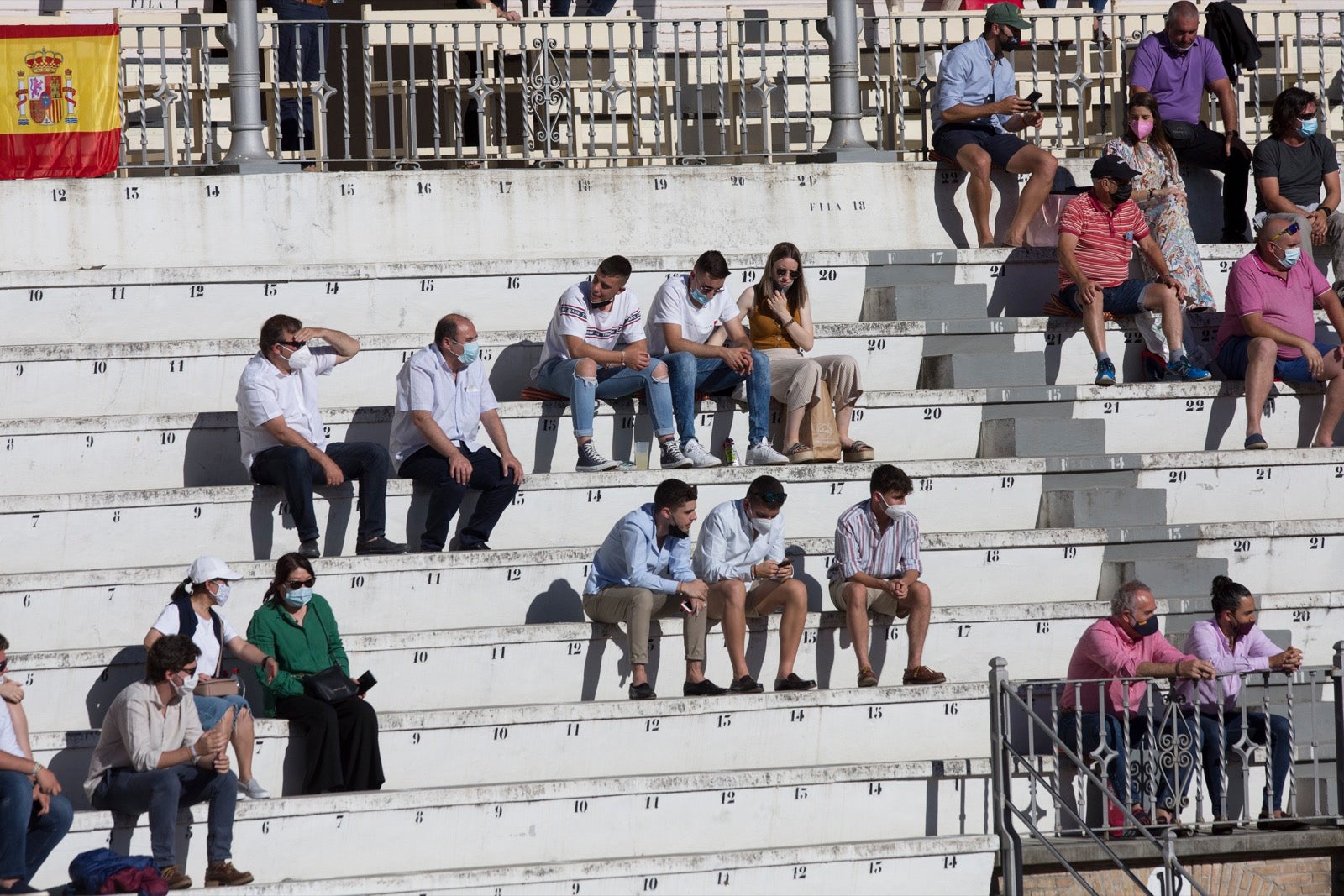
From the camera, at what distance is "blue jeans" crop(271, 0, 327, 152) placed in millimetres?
12859

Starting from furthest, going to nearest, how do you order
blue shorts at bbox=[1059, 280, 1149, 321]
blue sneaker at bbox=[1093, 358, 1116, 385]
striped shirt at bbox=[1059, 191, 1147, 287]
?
striped shirt at bbox=[1059, 191, 1147, 287], blue shorts at bbox=[1059, 280, 1149, 321], blue sneaker at bbox=[1093, 358, 1116, 385]

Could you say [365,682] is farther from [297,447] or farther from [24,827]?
Result: [24,827]

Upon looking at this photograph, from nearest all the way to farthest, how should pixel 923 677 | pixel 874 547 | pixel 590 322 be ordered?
pixel 923 677
pixel 874 547
pixel 590 322

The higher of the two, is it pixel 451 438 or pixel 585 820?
pixel 451 438

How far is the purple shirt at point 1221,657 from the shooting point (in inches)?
339

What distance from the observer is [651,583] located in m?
8.77

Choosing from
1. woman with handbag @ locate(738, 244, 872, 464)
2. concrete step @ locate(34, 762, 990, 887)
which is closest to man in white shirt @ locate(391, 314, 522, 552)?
woman with handbag @ locate(738, 244, 872, 464)

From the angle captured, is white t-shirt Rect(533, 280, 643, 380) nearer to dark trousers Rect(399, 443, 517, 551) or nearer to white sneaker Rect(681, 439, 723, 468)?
white sneaker Rect(681, 439, 723, 468)

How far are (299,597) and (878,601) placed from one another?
8.45 feet

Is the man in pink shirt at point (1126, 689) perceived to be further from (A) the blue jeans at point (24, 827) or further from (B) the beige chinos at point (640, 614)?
(A) the blue jeans at point (24, 827)

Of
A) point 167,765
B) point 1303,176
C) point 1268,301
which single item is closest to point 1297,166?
point 1303,176

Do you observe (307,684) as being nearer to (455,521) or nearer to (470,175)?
(455,521)

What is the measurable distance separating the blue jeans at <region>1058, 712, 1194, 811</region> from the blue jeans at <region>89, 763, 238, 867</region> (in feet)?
11.2

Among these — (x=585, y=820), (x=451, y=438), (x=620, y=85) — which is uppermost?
(x=620, y=85)
